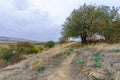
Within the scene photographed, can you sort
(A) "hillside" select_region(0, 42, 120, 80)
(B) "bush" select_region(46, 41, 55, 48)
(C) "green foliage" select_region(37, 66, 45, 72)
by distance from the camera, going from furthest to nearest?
(B) "bush" select_region(46, 41, 55, 48) < (C) "green foliage" select_region(37, 66, 45, 72) < (A) "hillside" select_region(0, 42, 120, 80)

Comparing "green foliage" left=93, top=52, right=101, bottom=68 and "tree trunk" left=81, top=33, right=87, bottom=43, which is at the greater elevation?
"tree trunk" left=81, top=33, right=87, bottom=43

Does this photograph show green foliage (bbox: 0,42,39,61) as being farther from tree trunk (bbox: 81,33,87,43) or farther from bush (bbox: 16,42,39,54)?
tree trunk (bbox: 81,33,87,43)

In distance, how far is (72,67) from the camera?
16.4 meters

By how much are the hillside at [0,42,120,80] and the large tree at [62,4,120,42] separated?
9.21 meters

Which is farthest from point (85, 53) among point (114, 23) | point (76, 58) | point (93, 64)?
point (114, 23)

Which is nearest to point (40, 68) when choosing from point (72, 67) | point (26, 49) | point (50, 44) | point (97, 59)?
point (72, 67)

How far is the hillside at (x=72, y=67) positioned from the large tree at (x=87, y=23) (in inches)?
363

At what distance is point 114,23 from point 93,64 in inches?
571

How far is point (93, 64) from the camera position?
1606 cm

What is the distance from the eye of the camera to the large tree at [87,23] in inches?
1108

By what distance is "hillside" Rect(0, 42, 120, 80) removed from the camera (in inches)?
591

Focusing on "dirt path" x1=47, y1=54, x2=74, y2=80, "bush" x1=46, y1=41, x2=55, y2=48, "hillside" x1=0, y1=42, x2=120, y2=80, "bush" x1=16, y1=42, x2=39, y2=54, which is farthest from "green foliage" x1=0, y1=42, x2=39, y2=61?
"dirt path" x1=47, y1=54, x2=74, y2=80

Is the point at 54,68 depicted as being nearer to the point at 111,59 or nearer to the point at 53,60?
the point at 53,60

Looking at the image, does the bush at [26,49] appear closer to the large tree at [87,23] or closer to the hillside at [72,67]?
the large tree at [87,23]
